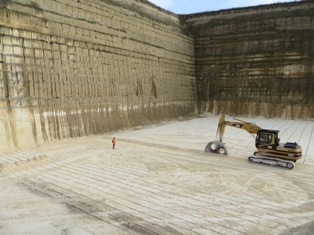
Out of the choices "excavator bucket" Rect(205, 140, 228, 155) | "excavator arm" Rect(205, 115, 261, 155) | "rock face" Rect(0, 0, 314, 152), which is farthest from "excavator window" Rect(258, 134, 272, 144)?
"rock face" Rect(0, 0, 314, 152)

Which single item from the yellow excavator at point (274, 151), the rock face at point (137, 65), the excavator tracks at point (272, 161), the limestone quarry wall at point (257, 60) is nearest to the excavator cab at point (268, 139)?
the yellow excavator at point (274, 151)

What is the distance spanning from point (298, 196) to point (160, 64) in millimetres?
17098

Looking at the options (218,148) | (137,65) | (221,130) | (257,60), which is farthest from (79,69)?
(257,60)

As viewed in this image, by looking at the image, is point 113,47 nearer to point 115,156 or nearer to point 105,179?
point 115,156

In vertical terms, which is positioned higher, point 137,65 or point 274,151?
point 137,65

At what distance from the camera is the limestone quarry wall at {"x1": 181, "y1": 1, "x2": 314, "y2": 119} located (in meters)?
23.5

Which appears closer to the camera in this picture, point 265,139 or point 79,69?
point 265,139

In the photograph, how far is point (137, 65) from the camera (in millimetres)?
19516

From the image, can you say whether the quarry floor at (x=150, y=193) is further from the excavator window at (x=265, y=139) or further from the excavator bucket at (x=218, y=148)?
the excavator window at (x=265, y=139)

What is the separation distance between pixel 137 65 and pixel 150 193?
545 inches

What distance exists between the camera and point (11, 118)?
36.4ft

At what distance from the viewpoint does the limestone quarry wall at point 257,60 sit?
23469mm

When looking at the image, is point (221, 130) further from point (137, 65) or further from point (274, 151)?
point (137, 65)

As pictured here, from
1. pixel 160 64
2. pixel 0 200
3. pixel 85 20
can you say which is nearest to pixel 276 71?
pixel 160 64
